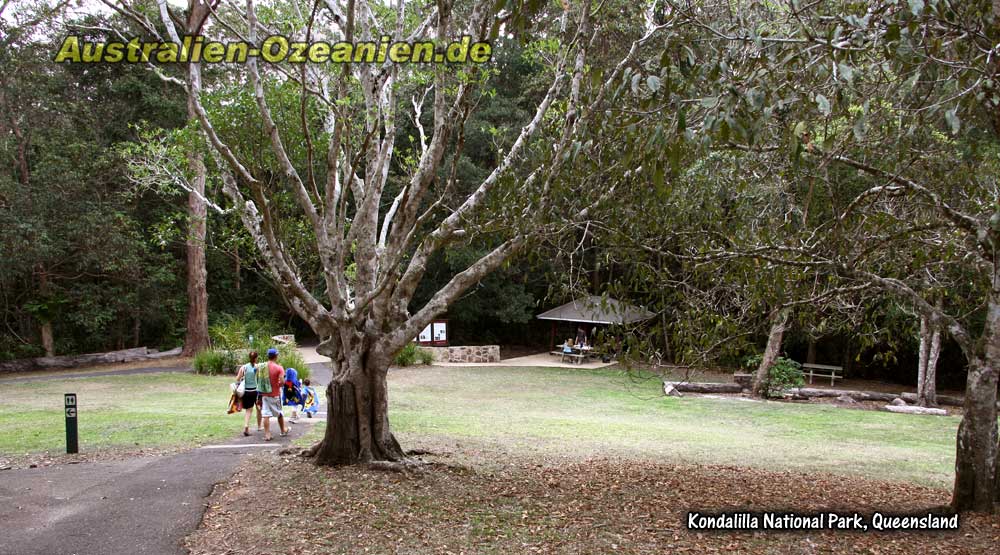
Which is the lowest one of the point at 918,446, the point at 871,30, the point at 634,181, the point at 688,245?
the point at 918,446

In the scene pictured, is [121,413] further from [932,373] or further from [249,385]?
[932,373]

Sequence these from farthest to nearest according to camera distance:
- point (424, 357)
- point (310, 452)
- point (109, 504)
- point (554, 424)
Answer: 1. point (424, 357)
2. point (554, 424)
3. point (310, 452)
4. point (109, 504)

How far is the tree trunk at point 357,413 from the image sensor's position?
300 inches

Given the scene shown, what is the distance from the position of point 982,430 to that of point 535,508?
395 centimetres

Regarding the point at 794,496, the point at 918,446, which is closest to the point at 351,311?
the point at 794,496

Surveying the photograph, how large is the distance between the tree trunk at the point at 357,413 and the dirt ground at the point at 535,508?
280 millimetres

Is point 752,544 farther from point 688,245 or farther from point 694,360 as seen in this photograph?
point 688,245

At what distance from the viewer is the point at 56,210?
68.1ft

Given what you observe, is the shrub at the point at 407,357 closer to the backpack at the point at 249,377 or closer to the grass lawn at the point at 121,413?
the grass lawn at the point at 121,413

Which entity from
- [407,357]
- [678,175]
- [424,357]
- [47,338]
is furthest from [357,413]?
[47,338]

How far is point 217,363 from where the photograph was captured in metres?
19.3

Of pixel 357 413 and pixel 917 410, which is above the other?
pixel 357 413

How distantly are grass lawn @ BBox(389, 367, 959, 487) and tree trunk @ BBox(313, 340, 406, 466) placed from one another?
6.80 feet

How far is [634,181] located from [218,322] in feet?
73.5
